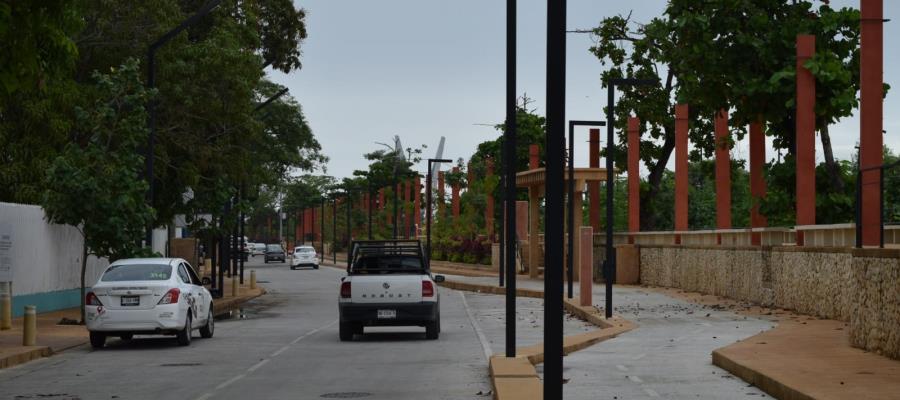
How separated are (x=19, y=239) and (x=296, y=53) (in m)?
23.8

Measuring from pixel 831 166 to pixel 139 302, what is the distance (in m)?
23.9

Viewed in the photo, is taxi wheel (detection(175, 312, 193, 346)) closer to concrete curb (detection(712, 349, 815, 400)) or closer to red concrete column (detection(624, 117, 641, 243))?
concrete curb (detection(712, 349, 815, 400))

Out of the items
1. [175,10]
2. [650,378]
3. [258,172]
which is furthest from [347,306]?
[258,172]

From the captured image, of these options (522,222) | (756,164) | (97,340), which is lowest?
(97,340)

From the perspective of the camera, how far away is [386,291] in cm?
2859

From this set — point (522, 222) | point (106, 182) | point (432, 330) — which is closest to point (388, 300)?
point (432, 330)

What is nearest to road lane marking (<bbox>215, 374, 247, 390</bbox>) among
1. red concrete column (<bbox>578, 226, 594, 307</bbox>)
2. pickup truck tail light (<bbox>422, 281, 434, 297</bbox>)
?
pickup truck tail light (<bbox>422, 281, 434, 297</bbox>)

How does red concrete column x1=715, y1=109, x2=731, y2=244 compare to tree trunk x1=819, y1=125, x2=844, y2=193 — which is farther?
red concrete column x1=715, y1=109, x2=731, y2=244

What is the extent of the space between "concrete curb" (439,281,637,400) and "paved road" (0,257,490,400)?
1.17 ft

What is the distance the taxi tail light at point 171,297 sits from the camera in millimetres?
26625

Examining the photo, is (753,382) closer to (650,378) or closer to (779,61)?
(650,378)

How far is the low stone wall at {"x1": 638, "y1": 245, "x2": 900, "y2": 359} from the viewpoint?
20828mm

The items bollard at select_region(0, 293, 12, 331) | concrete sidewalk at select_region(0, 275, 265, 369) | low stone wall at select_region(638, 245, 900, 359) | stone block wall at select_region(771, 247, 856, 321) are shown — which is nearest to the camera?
low stone wall at select_region(638, 245, 900, 359)

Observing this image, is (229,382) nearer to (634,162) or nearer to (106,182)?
(106,182)
